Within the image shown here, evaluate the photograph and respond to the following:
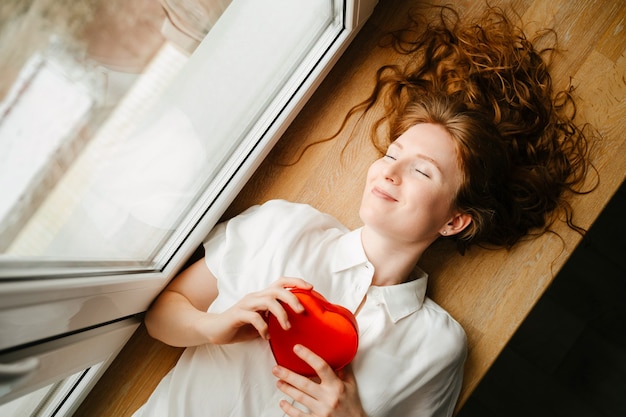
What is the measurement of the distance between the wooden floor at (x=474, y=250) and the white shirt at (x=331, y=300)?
0.46 ft

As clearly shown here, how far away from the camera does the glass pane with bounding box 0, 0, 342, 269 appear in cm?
65

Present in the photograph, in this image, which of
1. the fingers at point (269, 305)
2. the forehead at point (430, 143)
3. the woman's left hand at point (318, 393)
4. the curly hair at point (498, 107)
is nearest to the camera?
the fingers at point (269, 305)

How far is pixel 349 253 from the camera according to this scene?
1254mm

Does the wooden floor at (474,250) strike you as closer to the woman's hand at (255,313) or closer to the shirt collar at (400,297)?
the shirt collar at (400,297)

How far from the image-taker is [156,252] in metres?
1.22

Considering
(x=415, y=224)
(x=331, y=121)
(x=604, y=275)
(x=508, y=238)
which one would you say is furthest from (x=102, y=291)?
(x=604, y=275)

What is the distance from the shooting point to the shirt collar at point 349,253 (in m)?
1.24

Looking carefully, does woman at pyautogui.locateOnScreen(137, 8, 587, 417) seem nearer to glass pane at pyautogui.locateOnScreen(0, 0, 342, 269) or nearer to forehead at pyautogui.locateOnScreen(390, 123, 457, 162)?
forehead at pyautogui.locateOnScreen(390, 123, 457, 162)

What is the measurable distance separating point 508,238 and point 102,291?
Result: 3.71ft

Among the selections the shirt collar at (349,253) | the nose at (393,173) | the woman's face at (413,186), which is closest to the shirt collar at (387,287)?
the shirt collar at (349,253)

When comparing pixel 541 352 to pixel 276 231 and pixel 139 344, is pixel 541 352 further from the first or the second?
pixel 139 344

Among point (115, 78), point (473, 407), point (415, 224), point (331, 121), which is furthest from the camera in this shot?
point (473, 407)

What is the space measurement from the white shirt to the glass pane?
202mm

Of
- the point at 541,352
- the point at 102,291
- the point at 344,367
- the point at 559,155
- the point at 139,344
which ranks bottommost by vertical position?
the point at 139,344
